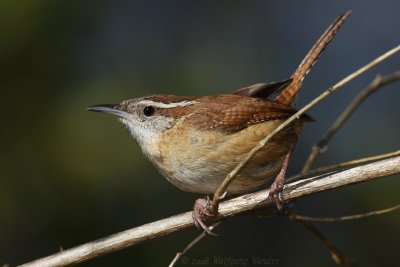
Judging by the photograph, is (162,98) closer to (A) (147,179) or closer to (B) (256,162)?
(A) (147,179)

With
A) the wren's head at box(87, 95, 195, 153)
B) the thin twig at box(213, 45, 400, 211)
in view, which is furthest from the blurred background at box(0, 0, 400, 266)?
the thin twig at box(213, 45, 400, 211)

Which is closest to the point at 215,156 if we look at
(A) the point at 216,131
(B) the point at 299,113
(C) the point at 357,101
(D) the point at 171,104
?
(A) the point at 216,131

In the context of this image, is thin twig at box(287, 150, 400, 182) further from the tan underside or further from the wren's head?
the wren's head

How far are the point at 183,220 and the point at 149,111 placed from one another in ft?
3.60

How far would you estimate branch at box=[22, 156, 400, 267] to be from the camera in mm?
3064

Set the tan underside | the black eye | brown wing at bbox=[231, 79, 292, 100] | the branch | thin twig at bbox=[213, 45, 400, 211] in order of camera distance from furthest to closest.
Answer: brown wing at bbox=[231, 79, 292, 100], the black eye, the tan underside, the branch, thin twig at bbox=[213, 45, 400, 211]

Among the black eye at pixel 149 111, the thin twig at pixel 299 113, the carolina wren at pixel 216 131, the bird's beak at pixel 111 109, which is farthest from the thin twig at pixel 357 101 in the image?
the bird's beak at pixel 111 109

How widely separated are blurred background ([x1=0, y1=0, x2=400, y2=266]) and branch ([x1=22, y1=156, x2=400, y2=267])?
90cm

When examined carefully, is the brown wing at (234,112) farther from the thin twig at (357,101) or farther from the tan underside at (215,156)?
the thin twig at (357,101)

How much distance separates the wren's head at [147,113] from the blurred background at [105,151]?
204 millimetres

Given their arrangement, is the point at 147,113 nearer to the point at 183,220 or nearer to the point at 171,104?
the point at 171,104

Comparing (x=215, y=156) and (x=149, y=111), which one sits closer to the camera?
(x=215, y=156)

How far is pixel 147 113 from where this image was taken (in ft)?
14.0

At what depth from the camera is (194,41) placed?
18.6 feet
